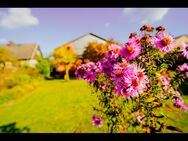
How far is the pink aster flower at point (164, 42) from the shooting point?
1.99 metres

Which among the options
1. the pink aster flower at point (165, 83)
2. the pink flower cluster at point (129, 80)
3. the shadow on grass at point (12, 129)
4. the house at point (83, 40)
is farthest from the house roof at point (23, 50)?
the pink flower cluster at point (129, 80)

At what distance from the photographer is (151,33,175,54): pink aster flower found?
1987mm

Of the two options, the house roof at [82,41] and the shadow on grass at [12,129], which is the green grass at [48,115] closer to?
the shadow on grass at [12,129]

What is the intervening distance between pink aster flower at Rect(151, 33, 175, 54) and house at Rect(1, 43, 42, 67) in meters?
25.4

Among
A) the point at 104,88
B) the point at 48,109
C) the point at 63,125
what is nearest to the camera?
the point at 104,88

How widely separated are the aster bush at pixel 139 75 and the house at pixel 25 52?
25.0 meters

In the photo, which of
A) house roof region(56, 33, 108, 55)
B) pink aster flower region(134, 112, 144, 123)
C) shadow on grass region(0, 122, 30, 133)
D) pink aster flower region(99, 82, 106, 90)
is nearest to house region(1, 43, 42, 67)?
house roof region(56, 33, 108, 55)
